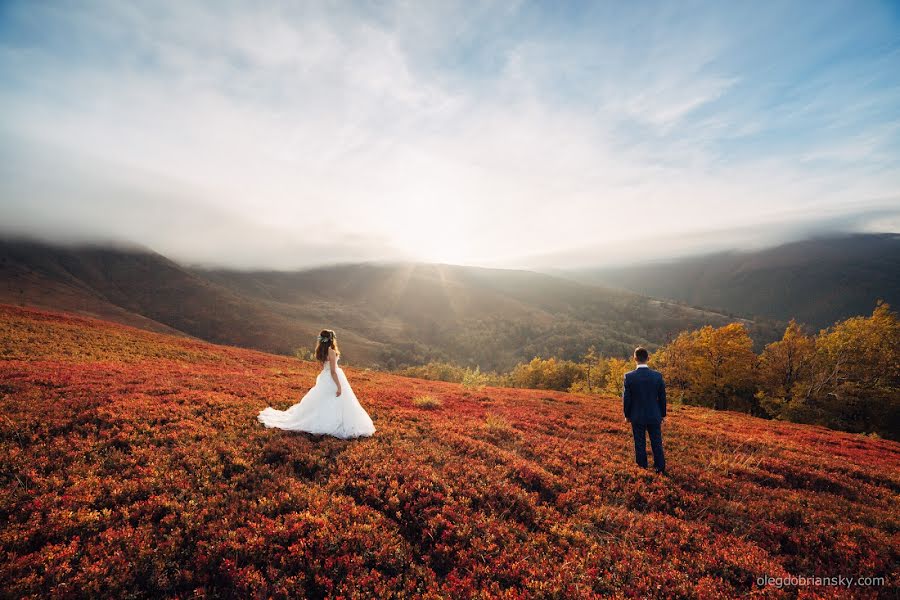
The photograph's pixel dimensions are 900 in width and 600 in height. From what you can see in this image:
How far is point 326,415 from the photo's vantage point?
36.2 feet

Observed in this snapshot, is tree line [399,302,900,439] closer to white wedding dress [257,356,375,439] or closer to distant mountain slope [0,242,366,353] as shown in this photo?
white wedding dress [257,356,375,439]

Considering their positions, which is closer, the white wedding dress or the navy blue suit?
the navy blue suit

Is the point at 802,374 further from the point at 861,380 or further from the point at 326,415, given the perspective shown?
the point at 326,415

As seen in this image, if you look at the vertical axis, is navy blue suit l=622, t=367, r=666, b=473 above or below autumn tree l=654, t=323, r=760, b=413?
above

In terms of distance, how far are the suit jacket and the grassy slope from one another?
5.54ft

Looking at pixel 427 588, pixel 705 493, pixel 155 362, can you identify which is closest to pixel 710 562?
pixel 705 493

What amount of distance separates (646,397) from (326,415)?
1015cm

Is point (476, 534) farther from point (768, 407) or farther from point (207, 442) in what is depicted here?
point (768, 407)

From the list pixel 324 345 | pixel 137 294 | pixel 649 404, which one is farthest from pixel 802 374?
pixel 137 294

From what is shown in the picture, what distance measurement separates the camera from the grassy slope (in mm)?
5367

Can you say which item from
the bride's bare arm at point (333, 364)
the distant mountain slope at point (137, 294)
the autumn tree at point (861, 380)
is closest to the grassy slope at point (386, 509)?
the bride's bare arm at point (333, 364)

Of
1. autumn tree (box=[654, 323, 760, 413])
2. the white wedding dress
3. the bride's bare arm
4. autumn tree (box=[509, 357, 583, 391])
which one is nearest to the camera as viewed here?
the white wedding dress

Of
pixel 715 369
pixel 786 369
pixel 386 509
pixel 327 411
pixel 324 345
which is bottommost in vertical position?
pixel 715 369

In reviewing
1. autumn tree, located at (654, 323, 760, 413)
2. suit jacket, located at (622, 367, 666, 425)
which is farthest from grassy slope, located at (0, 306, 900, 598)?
autumn tree, located at (654, 323, 760, 413)
